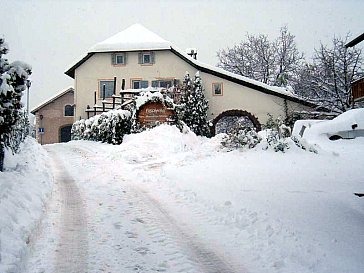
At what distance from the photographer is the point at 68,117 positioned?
39938 millimetres

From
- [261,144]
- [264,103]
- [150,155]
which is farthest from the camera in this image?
[264,103]

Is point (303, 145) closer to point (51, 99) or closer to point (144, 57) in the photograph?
point (144, 57)

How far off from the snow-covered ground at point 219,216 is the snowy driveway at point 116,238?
0.01 metres

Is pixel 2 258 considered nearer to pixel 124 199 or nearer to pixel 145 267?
pixel 145 267

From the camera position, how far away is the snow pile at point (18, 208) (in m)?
4.41

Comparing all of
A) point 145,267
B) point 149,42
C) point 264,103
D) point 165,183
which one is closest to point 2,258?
point 145,267

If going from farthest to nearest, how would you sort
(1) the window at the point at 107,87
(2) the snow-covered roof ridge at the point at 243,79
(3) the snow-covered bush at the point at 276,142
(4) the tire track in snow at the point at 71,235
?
(1) the window at the point at 107,87 < (2) the snow-covered roof ridge at the point at 243,79 < (3) the snow-covered bush at the point at 276,142 < (4) the tire track in snow at the point at 71,235

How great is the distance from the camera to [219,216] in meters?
6.61

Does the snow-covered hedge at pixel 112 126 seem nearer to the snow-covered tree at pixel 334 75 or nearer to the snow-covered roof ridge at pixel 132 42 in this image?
the snow-covered roof ridge at pixel 132 42

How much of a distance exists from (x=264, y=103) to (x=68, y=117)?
807 inches

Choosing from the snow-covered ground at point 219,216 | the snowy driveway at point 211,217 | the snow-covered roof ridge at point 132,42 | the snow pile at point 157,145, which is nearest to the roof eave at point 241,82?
the snow-covered roof ridge at point 132,42

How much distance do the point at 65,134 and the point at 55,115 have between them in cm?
221

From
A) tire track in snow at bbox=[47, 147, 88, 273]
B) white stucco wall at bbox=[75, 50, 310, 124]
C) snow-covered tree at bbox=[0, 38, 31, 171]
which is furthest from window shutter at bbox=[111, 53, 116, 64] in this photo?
tire track in snow at bbox=[47, 147, 88, 273]

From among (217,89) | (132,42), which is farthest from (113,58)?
(217,89)
